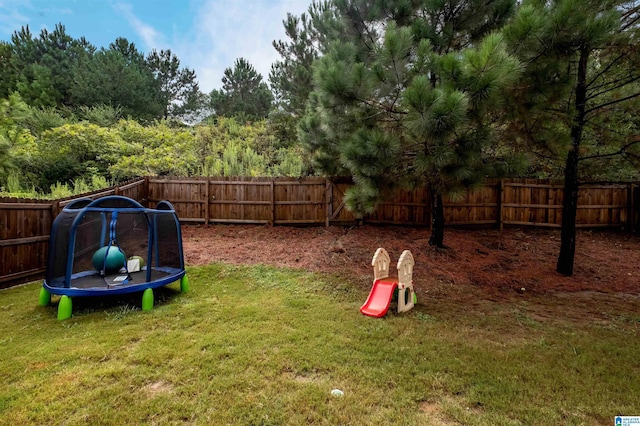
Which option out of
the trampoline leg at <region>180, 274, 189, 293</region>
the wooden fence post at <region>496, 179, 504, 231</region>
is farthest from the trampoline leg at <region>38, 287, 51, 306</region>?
the wooden fence post at <region>496, 179, 504, 231</region>

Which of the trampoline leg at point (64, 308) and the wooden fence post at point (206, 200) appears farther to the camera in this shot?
the wooden fence post at point (206, 200)

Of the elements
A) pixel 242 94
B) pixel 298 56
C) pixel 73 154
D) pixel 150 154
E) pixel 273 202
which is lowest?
pixel 273 202

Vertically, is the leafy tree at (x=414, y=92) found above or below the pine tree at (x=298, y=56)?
below

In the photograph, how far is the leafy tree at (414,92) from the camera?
3357mm

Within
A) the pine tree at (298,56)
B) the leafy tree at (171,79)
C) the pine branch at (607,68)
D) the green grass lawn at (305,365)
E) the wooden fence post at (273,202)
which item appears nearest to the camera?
the green grass lawn at (305,365)

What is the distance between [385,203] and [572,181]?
405 centimetres

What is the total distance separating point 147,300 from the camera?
11.8ft

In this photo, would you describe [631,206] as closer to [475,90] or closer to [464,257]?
[464,257]

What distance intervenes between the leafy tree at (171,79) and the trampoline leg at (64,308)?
20208mm

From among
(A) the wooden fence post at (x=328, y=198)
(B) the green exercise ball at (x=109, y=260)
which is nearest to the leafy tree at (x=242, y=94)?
(A) the wooden fence post at (x=328, y=198)

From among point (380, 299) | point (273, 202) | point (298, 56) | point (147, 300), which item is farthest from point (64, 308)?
point (298, 56)

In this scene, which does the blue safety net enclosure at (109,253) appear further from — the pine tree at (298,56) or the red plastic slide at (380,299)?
the pine tree at (298,56)

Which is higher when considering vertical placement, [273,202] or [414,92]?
[414,92]

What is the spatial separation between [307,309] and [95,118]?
14.9m
